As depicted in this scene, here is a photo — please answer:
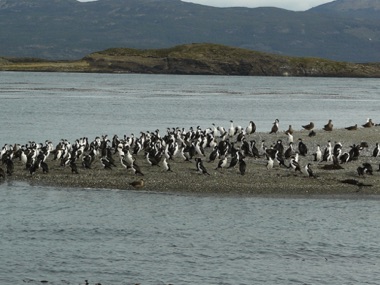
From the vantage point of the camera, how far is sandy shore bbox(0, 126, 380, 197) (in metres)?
27.9

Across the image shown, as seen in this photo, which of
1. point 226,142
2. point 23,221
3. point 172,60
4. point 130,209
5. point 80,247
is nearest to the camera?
point 80,247

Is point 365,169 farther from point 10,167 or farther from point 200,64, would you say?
point 200,64

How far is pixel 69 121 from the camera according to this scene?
5466 centimetres

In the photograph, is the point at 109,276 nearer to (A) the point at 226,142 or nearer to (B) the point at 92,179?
(B) the point at 92,179

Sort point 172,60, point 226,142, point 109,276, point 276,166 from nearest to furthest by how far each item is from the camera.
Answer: point 109,276, point 276,166, point 226,142, point 172,60

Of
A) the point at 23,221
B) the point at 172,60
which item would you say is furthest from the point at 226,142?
the point at 172,60

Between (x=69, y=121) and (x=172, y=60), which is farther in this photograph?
(x=172, y=60)

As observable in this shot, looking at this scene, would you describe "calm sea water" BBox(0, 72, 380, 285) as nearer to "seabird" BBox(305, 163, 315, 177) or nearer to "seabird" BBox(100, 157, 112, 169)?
"seabird" BBox(305, 163, 315, 177)

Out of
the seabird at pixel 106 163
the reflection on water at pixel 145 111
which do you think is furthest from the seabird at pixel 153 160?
the reflection on water at pixel 145 111

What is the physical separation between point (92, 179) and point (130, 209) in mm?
3685

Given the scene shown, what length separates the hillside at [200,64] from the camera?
518 ft

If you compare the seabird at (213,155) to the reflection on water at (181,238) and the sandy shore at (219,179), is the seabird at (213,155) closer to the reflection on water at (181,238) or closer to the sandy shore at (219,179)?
the sandy shore at (219,179)

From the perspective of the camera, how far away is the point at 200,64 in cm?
15688

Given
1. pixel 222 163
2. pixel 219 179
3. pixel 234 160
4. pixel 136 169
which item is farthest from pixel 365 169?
pixel 136 169
